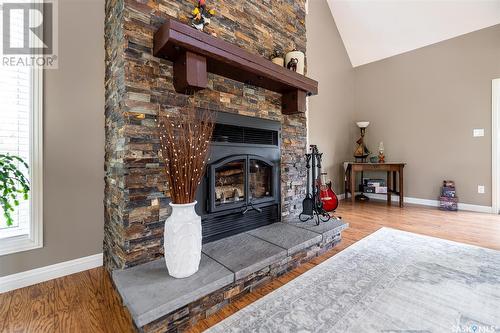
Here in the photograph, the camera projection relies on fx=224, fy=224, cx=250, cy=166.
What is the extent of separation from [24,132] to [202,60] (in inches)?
52.6

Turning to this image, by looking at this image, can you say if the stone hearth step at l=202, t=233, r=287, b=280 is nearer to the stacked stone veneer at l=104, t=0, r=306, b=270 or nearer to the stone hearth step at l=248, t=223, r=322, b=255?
the stone hearth step at l=248, t=223, r=322, b=255

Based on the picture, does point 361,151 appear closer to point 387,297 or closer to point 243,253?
point 387,297

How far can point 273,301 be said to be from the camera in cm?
135

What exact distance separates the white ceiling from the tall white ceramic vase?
4600 mm

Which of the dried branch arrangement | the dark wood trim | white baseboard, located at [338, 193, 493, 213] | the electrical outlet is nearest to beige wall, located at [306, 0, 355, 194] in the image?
white baseboard, located at [338, 193, 493, 213]

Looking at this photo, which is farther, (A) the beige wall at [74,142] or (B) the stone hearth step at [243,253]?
(A) the beige wall at [74,142]

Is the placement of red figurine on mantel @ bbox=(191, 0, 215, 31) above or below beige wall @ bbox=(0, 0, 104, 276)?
above

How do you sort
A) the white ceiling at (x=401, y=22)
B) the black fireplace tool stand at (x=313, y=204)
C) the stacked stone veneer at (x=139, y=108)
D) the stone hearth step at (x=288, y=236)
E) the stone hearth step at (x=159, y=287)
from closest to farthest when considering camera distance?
1. the stone hearth step at (x=159, y=287)
2. the stacked stone veneer at (x=139, y=108)
3. the stone hearth step at (x=288, y=236)
4. the black fireplace tool stand at (x=313, y=204)
5. the white ceiling at (x=401, y=22)

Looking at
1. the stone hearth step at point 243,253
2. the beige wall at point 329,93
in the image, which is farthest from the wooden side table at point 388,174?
the stone hearth step at point 243,253

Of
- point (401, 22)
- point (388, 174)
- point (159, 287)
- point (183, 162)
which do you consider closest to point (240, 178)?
point (183, 162)

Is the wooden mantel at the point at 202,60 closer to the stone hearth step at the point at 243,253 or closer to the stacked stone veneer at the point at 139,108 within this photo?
the stacked stone veneer at the point at 139,108

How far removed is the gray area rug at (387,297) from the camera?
116 cm

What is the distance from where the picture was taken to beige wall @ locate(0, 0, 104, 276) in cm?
161

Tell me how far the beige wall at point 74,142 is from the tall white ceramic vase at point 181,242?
95 cm
